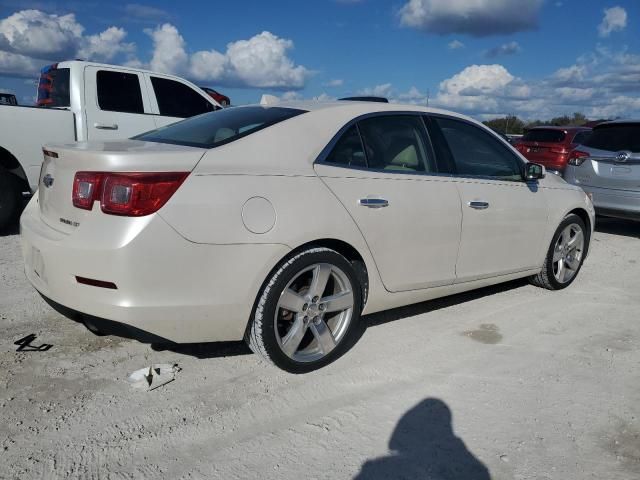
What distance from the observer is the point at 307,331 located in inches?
127

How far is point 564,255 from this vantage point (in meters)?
5.12

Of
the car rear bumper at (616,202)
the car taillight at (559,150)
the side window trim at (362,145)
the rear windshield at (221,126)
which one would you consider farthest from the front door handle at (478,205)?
the car taillight at (559,150)

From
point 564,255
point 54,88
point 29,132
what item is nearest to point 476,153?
point 564,255

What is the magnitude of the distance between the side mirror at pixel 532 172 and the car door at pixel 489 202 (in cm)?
5

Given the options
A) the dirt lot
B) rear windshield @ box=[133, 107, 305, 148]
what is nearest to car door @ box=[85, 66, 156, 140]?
the dirt lot

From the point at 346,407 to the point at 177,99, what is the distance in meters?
5.88

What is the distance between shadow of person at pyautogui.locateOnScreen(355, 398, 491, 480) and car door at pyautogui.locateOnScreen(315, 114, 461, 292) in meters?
0.98

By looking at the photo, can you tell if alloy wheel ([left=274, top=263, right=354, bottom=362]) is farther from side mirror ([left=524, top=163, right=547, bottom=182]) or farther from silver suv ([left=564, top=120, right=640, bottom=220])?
silver suv ([left=564, top=120, right=640, bottom=220])

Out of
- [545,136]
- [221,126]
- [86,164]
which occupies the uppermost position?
[545,136]

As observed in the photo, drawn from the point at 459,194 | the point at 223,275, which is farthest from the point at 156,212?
the point at 459,194

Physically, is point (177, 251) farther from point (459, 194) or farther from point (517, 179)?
point (517, 179)

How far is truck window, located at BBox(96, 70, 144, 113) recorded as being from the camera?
6.93 metres

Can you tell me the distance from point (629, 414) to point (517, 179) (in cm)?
210

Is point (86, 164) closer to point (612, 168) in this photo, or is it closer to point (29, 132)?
point (29, 132)
